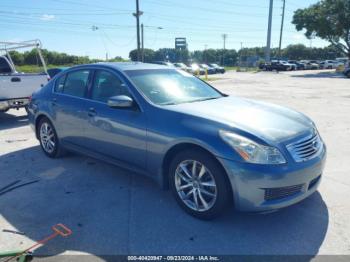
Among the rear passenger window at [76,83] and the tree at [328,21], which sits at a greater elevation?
the tree at [328,21]

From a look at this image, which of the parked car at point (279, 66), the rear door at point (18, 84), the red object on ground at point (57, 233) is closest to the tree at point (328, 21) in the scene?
the parked car at point (279, 66)

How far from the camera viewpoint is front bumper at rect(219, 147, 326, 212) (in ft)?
9.53

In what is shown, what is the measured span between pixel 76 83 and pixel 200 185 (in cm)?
269

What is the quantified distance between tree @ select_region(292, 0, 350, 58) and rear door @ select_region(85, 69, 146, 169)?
44.5 meters

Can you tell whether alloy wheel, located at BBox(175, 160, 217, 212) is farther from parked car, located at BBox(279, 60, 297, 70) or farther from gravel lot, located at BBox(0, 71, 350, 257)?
parked car, located at BBox(279, 60, 297, 70)

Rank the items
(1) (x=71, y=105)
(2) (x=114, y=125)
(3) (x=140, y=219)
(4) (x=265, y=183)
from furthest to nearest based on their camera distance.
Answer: (1) (x=71, y=105) → (2) (x=114, y=125) → (3) (x=140, y=219) → (4) (x=265, y=183)

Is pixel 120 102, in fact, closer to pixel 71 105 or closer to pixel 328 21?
pixel 71 105

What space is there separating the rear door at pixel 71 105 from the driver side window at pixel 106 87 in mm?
215

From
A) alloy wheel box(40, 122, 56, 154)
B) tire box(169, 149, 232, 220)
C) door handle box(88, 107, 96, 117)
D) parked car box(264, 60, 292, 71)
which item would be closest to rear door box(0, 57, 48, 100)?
alloy wheel box(40, 122, 56, 154)

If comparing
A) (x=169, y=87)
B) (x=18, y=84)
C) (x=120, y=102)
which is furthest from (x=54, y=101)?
(x=18, y=84)

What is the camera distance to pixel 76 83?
4828 mm

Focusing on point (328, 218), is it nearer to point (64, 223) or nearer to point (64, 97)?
point (64, 223)

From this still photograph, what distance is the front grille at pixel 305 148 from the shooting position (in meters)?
3.08

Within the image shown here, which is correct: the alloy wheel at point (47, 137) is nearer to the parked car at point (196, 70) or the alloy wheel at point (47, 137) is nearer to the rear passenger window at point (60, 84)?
the rear passenger window at point (60, 84)
